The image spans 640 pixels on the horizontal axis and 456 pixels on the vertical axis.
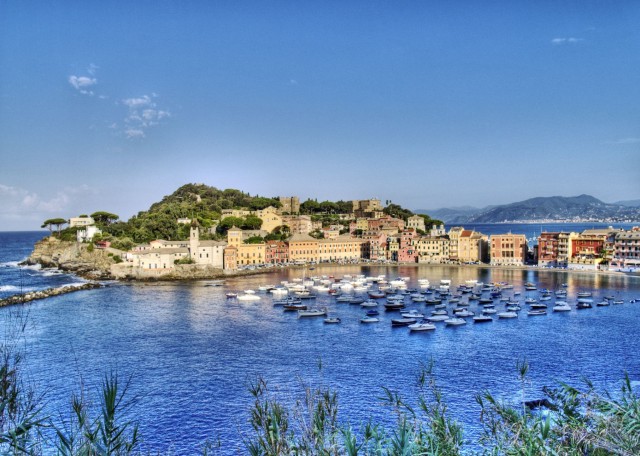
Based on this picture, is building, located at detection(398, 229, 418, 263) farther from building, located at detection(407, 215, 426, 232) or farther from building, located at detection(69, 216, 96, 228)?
building, located at detection(69, 216, 96, 228)

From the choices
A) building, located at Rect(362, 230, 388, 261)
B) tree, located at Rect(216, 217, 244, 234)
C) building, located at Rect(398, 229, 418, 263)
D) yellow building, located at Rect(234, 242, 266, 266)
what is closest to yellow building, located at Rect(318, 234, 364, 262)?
building, located at Rect(362, 230, 388, 261)

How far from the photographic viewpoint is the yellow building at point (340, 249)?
6275 cm

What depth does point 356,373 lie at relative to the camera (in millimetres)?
17500

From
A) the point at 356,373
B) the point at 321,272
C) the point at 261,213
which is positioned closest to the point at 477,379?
the point at 356,373

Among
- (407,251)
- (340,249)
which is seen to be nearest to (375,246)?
(407,251)

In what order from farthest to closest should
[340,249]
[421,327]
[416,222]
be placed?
1. [416,222]
2. [340,249]
3. [421,327]

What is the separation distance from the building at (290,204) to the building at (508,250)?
126 feet

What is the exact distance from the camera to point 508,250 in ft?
185

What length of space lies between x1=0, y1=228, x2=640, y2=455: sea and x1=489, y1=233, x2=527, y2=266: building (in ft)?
71.4

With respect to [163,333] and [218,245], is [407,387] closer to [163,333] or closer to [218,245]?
[163,333]

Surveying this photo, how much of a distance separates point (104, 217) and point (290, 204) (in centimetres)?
3065

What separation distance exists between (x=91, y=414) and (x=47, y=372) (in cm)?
532

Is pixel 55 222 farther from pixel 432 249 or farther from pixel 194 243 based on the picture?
pixel 432 249

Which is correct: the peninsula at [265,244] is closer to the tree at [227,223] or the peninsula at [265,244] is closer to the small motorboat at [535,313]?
the tree at [227,223]
